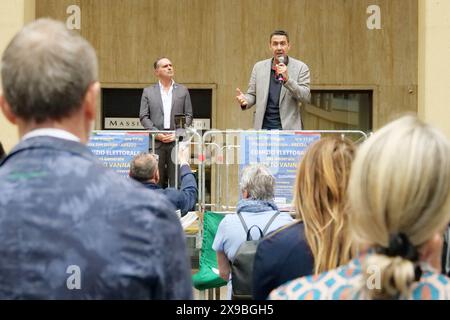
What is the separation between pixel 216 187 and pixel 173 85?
6.54ft

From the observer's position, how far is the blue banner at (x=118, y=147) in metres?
10.7

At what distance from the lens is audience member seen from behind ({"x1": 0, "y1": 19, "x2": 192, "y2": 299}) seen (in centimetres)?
233

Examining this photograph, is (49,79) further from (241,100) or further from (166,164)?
(166,164)

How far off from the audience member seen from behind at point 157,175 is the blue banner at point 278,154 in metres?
2.28

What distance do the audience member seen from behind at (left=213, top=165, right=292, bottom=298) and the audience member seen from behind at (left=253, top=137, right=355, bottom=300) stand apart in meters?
2.63

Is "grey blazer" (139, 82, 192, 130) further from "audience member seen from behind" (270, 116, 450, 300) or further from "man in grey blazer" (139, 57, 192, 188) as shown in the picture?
"audience member seen from behind" (270, 116, 450, 300)

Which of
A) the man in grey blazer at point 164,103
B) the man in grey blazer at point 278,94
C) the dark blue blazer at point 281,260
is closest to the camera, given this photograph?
the dark blue blazer at point 281,260

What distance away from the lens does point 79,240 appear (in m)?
2.33

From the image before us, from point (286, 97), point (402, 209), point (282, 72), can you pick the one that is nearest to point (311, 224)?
point (402, 209)

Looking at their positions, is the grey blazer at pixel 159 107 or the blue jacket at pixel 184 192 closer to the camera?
the blue jacket at pixel 184 192

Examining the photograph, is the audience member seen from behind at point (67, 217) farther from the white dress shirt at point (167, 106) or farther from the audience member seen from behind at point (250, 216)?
the white dress shirt at point (167, 106)

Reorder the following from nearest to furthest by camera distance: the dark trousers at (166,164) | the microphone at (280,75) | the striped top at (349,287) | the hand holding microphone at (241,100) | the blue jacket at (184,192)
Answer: the striped top at (349,287) < the blue jacket at (184,192) < the microphone at (280,75) < the hand holding microphone at (241,100) < the dark trousers at (166,164)

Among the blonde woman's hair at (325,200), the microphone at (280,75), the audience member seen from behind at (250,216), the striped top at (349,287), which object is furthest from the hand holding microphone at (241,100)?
the striped top at (349,287)

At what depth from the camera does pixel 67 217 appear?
2.35 metres
